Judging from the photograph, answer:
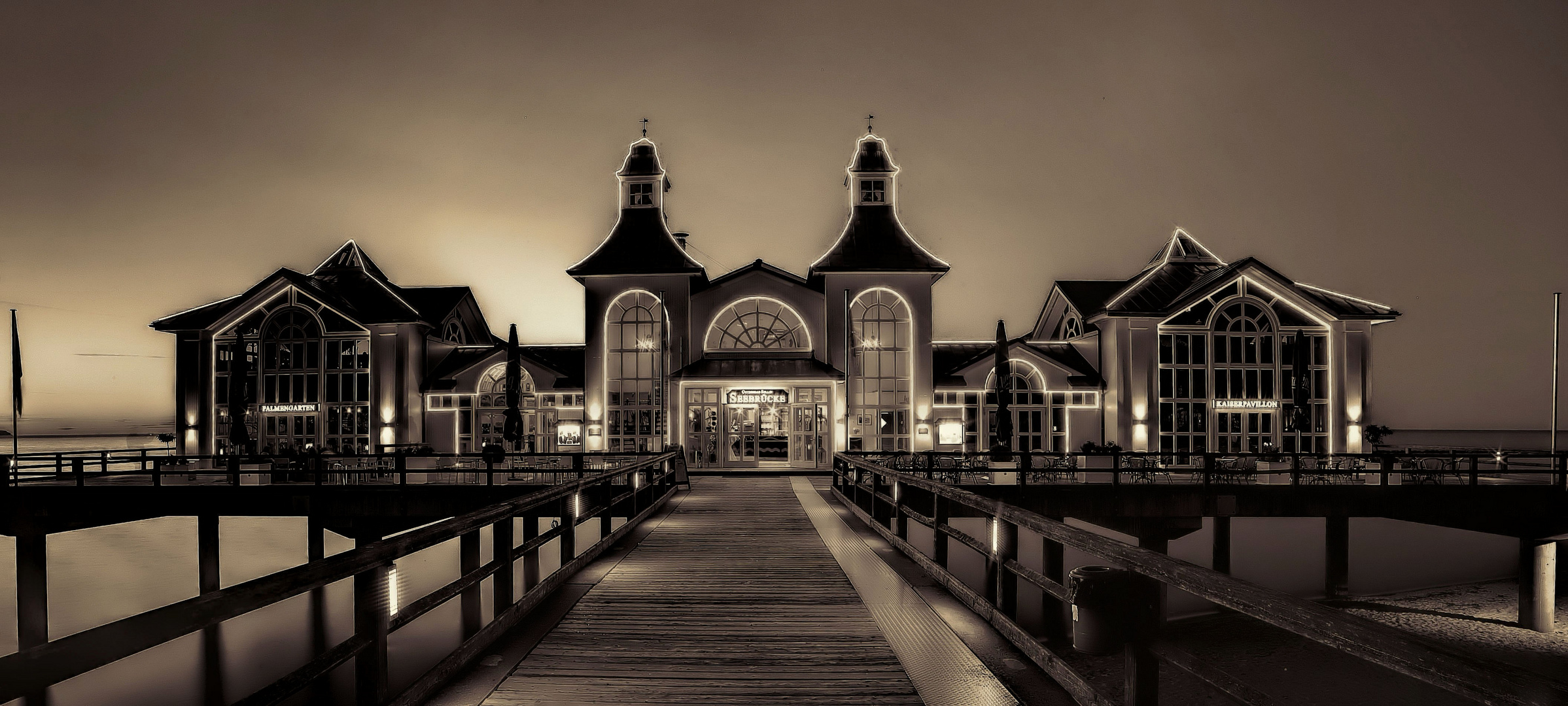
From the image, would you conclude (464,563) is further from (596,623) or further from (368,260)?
(368,260)

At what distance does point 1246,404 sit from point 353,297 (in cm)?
3051

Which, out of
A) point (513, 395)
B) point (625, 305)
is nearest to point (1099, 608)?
point (513, 395)

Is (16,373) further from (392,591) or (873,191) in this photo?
(392,591)

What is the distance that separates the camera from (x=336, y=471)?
787 inches

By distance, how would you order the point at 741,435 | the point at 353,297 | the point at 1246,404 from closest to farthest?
the point at 1246,404
the point at 741,435
the point at 353,297

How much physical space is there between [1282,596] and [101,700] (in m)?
22.0

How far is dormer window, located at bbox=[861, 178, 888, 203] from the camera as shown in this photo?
98.3 ft

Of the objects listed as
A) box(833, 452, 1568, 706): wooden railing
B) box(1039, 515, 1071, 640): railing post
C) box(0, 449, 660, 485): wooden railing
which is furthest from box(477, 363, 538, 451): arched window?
box(833, 452, 1568, 706): wooden railing

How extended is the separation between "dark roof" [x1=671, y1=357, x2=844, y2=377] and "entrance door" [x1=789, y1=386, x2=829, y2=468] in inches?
26.2

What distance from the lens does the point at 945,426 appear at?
2617 cm

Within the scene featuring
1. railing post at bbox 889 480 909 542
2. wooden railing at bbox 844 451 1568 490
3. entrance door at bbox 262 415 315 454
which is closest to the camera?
railing post at bbox 889 480 909 542

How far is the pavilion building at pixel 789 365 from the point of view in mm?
27328

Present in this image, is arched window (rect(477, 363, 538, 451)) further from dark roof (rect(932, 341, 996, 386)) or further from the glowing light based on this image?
the glowing light

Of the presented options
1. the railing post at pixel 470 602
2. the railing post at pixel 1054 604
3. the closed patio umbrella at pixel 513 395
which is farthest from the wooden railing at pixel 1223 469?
the railing post at pixel 470 602
